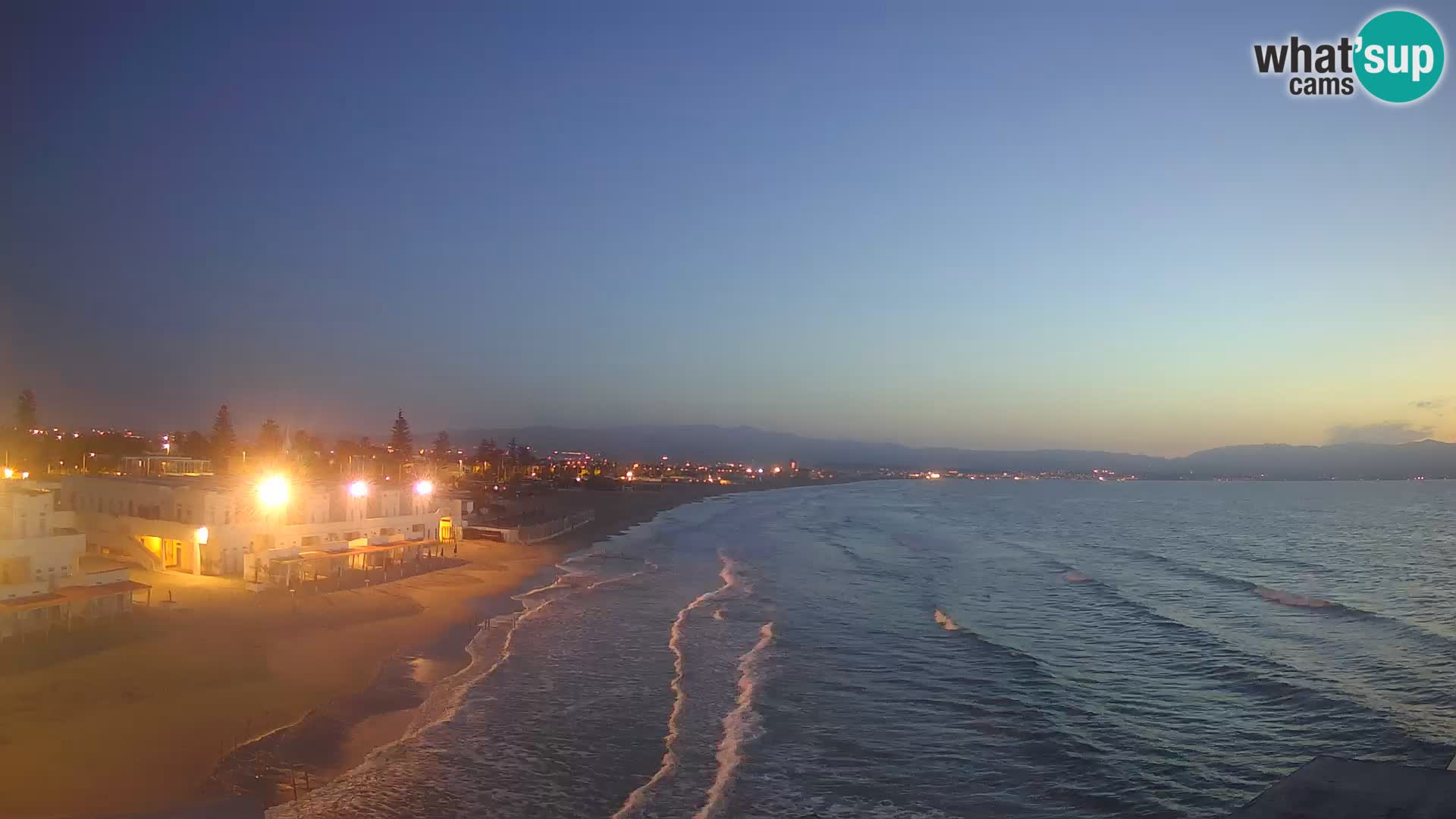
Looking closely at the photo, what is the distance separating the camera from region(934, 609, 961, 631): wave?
1407 inches

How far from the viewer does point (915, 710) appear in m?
24.1

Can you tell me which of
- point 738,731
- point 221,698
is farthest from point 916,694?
point 221,698

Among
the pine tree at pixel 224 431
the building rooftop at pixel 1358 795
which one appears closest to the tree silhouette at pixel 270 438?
the pine tree at pixel 224 431

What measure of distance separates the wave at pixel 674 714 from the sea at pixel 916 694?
11 centimetres

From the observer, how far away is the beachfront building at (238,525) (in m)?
36.9

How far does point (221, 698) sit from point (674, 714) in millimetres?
11828

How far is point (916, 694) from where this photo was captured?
2564 cm

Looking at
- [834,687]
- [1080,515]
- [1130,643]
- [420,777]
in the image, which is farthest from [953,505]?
[420,777]

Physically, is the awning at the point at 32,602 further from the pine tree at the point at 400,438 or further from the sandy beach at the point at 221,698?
the pine tree at the point at 400,438

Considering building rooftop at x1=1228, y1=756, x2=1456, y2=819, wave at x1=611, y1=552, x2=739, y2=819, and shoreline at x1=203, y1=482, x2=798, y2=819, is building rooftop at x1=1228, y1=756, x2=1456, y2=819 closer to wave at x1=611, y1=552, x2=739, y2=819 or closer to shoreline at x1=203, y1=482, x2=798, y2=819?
wave at x1=611, y1=552, x2=739, y2=819

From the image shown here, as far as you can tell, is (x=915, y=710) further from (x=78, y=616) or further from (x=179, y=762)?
(x=78, y=616)

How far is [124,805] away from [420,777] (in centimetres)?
529

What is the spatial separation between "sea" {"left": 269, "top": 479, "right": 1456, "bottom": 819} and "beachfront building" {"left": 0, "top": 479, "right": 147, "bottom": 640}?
40.1 feet

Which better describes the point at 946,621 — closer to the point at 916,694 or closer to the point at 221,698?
the point at 916,694
